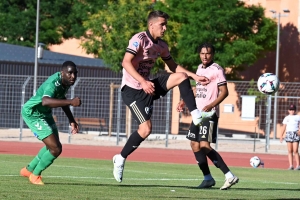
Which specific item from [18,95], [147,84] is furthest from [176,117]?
[147,84]

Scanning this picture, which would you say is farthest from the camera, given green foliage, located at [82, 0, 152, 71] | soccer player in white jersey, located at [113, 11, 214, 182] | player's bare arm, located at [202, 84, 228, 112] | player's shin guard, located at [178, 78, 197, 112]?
green foliage, located at [82, 0, 152, 71]

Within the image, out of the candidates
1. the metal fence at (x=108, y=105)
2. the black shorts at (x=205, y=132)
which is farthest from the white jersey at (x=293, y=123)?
the black shorts at (x=205, y=132)

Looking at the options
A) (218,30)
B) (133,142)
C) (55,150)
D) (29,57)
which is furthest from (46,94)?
(218,30)

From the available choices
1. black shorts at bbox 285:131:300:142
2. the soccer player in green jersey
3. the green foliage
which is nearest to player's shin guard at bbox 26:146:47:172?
the soccer player in green jersey

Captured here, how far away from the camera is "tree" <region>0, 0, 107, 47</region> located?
58.0 m

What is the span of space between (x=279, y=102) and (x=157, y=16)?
24.5 m

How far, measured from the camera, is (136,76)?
11055 mm

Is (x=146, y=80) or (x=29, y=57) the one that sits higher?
(x=29, y=57)

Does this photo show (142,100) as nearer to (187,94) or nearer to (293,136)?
(187,94)

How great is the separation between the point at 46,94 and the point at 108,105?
931 inches

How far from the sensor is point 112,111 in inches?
1374

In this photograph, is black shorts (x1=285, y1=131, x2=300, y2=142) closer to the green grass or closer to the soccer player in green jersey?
the green grass

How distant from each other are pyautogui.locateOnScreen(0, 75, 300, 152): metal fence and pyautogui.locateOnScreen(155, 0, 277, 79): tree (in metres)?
8.31

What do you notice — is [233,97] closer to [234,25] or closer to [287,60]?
[234,25]
